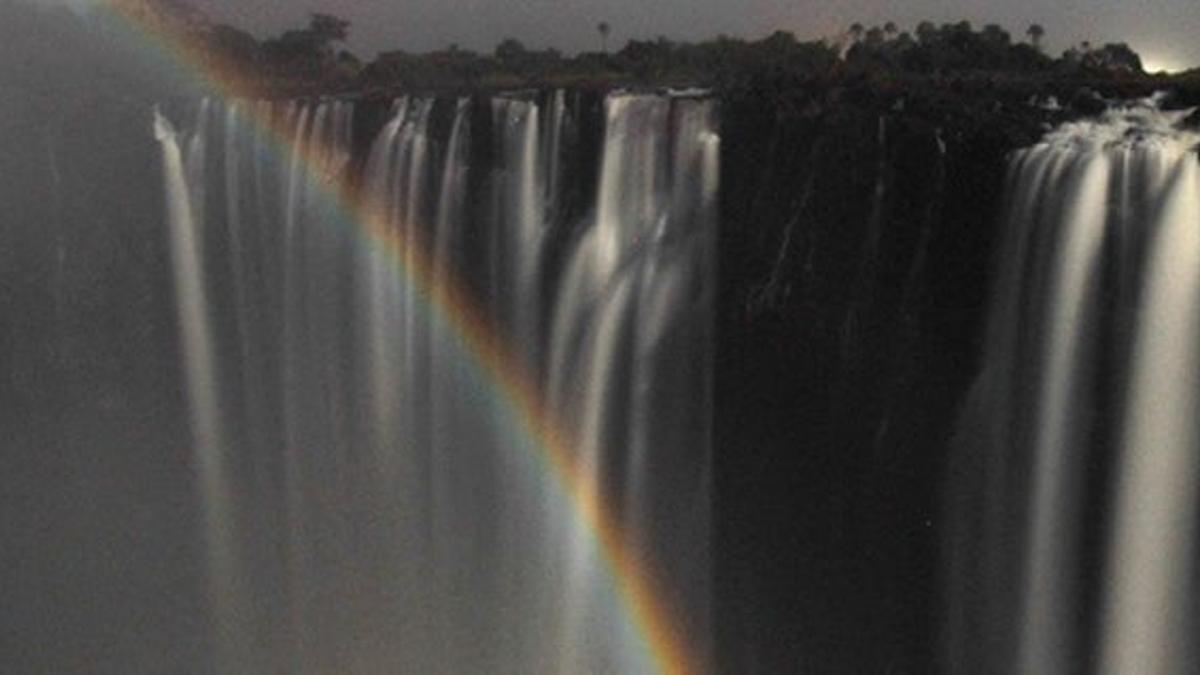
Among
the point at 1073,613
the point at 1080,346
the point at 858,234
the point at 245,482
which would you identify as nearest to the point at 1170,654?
the point at 1073,613

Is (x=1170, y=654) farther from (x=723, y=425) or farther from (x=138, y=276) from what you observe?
(x=138, y=276)

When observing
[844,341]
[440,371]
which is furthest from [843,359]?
[440,371]

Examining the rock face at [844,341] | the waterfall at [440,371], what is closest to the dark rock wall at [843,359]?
the rock face at [844,341]

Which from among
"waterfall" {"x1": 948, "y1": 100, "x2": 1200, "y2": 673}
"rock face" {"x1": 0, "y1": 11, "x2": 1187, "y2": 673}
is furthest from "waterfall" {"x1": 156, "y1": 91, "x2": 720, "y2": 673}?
"waterfall" {"x1": 948, "y1": 100, "x2": 1200, "y2": 673}

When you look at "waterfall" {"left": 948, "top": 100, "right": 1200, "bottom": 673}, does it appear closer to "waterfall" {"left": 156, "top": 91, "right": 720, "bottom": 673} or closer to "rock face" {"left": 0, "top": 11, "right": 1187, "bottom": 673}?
"rock face" {"left": 0, "top": 11, "right": 1187, "bottom": 673}

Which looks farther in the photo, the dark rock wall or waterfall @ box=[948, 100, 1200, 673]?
the dark rock wall

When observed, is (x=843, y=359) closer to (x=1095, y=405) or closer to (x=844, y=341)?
(x=844, y=341)
